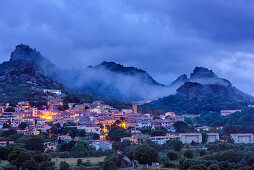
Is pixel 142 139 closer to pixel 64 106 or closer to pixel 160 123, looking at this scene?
pixel 160 123

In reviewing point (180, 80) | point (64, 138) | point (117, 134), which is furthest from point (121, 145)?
point (180, 80)

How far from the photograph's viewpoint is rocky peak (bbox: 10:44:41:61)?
340ft

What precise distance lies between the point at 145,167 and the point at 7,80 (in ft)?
206

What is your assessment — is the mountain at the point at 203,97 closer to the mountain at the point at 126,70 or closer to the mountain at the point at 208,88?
the mountain at the point at 208,88

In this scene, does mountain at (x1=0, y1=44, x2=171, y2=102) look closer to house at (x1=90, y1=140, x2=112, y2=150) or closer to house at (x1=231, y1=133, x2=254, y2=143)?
house at (x1=90, y1=140, x2=112, y2=150)

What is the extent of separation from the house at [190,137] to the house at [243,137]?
215 inches

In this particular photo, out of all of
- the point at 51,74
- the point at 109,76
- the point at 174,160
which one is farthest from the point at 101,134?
the point at 109,76

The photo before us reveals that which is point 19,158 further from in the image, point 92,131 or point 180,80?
point 180,80

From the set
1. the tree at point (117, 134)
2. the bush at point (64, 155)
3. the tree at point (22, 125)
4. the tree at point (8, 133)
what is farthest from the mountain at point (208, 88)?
the bush at point (64, 155)

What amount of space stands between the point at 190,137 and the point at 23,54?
233 ft

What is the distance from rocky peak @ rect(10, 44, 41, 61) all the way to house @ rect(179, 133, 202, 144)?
223 ft

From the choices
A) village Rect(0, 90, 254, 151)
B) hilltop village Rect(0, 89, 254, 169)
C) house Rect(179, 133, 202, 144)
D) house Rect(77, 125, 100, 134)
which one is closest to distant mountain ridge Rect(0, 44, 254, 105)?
village Rect(0, 90, 254, 151)

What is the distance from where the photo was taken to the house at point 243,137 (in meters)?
50.0

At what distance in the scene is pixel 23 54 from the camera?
342 feet
